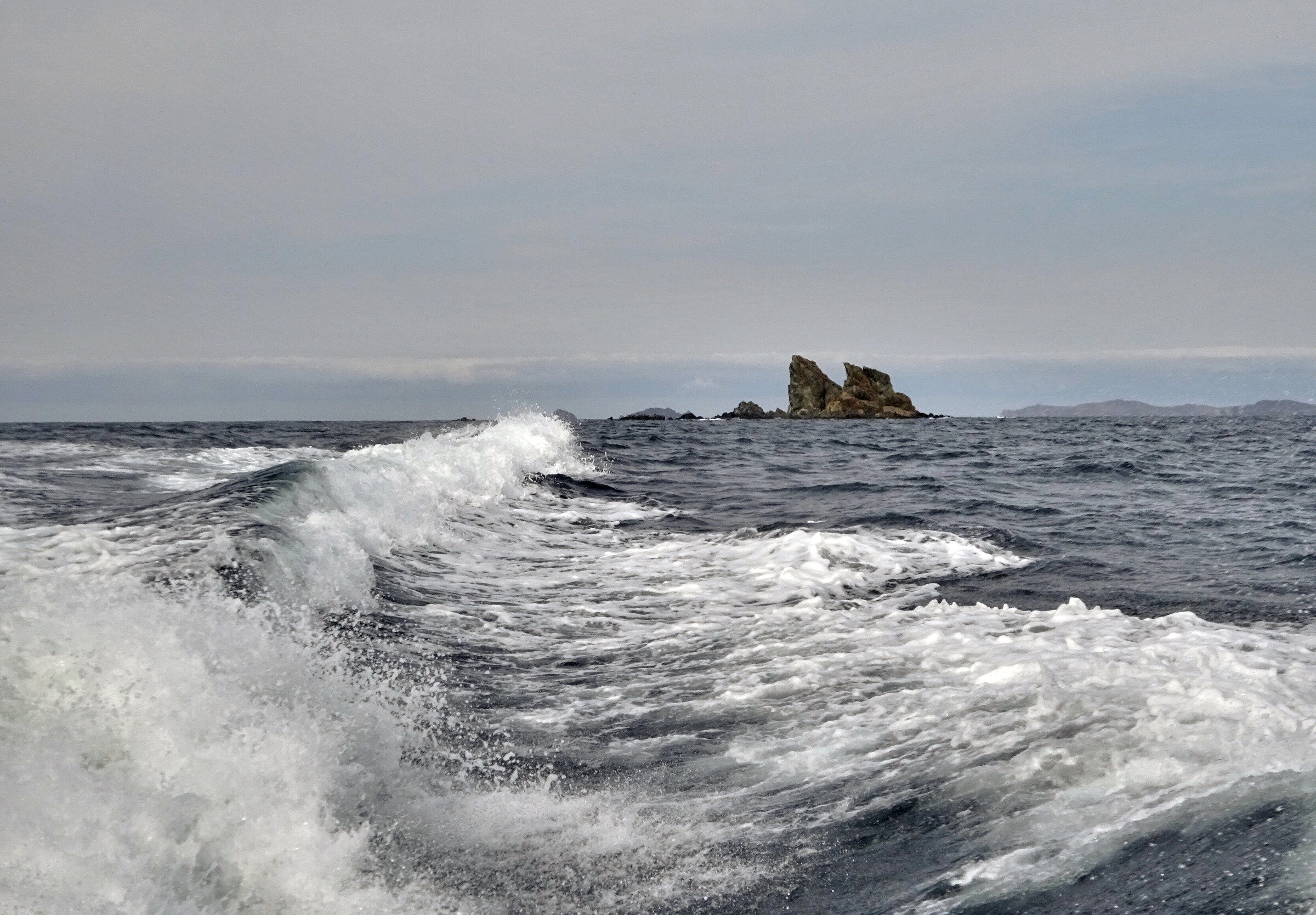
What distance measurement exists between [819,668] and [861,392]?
111 m

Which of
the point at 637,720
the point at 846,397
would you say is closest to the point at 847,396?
the point at 846,397

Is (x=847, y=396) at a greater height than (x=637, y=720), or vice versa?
(x=847, y=396)

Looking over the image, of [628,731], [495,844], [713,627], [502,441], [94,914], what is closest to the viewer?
[94,914]

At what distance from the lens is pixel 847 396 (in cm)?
11312

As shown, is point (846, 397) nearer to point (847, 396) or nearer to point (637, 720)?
point (847, 396)

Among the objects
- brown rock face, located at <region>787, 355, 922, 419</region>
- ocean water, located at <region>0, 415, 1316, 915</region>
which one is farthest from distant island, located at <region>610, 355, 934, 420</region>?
ocean water, located at <region>0, 415, 1316, 915</region>

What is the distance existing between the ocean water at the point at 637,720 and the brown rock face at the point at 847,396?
103894mm

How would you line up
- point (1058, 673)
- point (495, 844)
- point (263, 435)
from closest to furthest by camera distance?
point (495, 844) → point (1058, 673) → point (263, 435)

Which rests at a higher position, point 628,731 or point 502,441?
point 502,441

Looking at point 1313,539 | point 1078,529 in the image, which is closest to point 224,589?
point 1078,529

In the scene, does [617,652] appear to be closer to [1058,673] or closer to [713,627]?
[713,627]

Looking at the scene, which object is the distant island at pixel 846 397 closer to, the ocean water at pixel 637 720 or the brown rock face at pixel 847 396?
the brown rock face at pixel 847 396

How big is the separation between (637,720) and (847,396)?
366 ft

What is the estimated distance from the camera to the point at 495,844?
341 centimetres
